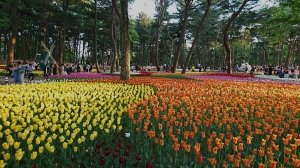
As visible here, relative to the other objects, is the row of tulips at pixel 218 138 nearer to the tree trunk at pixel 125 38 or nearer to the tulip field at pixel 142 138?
the tulip field at pixel 142 138

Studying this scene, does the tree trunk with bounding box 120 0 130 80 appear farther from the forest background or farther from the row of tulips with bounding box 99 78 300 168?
the row of tulips with bounding box 99 78 300 168

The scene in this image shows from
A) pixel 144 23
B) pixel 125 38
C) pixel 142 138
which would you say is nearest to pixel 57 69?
pixel 125 38

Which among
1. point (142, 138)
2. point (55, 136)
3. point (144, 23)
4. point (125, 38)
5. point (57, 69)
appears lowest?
point (142, 138)

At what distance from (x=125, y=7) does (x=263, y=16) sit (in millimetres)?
33283

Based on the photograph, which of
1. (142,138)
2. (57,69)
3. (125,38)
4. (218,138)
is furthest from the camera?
(57,69)

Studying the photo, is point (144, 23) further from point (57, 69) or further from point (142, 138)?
point (142, 138)

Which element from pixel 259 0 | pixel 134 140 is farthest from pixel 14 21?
pixel 134 140

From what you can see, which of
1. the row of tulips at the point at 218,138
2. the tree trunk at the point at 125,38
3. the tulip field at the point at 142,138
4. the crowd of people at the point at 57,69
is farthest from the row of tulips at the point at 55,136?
the crowd of people at the point at 57,69

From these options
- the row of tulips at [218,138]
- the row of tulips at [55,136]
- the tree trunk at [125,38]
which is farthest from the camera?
the tree trunk at [125,38]

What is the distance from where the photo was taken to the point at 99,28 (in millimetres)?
55031

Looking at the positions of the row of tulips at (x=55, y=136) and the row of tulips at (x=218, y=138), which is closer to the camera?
the row of tulips at (x=55, y=136)

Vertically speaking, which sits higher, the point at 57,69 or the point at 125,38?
the point at 125,38

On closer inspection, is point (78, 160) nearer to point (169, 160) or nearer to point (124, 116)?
point (169, 160)

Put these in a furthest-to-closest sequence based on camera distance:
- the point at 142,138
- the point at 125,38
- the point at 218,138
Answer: the point at 125,38
the point at 142,138
the point at 218,138
